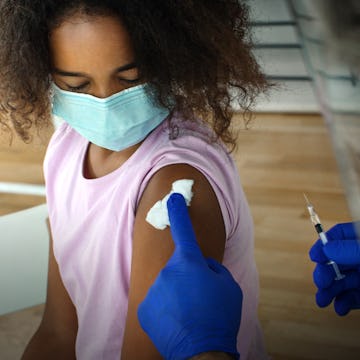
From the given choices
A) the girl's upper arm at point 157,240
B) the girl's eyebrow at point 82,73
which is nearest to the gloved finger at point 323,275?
the girl's upper arm at point 157,240

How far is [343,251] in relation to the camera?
3.47 ft

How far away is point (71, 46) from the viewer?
104 centimetres

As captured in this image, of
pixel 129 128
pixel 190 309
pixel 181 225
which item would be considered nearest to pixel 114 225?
pixel 129 128

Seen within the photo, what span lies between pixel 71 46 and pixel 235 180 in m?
0.34

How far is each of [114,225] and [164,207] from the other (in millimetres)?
182

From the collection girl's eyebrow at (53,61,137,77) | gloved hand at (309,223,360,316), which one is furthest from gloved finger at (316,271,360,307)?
girl's eyebrow at (53,61,137,77)

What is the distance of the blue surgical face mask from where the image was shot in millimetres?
1072

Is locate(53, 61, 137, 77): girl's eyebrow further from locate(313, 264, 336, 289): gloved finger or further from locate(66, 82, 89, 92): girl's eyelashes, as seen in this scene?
locate(313, 264, 336, 289): gloved finger

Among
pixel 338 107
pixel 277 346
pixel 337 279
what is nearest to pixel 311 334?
pixel 277 346

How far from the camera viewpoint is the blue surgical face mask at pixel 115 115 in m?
1.07

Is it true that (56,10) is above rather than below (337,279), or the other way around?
above

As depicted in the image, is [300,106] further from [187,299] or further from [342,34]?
[342,34]

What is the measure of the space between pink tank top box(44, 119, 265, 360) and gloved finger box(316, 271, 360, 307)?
0.12 meters

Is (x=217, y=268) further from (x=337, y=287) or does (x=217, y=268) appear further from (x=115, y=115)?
(x=337, y=287)
